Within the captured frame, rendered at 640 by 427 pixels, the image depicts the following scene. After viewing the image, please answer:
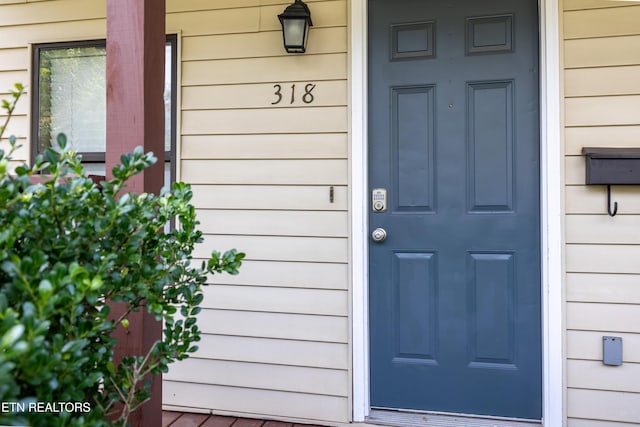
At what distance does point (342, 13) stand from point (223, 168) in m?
1.02

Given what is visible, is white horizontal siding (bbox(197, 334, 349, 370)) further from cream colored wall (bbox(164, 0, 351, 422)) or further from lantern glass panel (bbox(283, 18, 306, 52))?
lantern glass panel (bbox(283, 18, 306, 52))

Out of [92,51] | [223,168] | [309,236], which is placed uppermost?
[92,51]

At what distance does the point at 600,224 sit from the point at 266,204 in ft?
5.28

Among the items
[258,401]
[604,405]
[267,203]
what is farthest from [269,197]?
[604,405]

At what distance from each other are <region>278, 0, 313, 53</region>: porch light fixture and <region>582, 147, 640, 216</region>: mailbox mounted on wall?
1.47 m

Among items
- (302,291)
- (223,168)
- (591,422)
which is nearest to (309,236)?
(302,291)

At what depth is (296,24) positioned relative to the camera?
224 centimetres

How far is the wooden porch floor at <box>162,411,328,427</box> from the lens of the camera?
2266 millimetres

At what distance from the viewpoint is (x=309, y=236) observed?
2.29 metres

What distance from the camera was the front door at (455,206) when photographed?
213 cm

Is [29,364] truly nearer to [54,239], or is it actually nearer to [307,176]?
[54,239]

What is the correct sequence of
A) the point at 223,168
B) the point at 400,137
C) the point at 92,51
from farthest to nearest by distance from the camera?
the point at 92,51, the point at 223,168, the point at 400,137

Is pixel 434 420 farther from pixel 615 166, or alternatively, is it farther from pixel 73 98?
pixel 73 98

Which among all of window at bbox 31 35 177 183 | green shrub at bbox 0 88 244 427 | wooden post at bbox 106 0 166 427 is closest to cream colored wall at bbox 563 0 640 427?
green shrub at bbox 0 88 244 427
